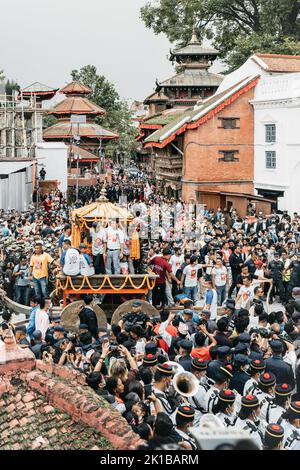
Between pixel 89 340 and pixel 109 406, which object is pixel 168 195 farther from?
pixel 109 406

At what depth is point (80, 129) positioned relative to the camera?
51656 millimetres

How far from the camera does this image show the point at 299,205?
29.3 m

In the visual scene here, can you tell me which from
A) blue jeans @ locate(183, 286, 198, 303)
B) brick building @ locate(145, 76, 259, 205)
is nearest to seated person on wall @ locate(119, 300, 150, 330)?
blue jeans @ locate(183, 286, 198, 303)

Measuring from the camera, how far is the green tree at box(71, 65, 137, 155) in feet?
199

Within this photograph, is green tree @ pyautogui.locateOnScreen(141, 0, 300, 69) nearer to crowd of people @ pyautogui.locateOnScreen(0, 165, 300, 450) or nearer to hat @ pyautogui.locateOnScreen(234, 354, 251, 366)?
crowd of people @ pyautogui.locateOnScreen(0, 165, 300, 450)

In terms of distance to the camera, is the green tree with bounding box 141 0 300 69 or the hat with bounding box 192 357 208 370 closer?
the hat with bounding box 192 357 208 370

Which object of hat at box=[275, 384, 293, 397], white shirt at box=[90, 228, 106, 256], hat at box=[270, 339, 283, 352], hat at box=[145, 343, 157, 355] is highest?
white shirt at box=[90, 228, 106, 256]

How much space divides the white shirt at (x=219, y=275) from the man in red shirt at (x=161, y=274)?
876mm

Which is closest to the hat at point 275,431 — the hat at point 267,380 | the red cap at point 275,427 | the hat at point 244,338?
the red cap at point 275,427

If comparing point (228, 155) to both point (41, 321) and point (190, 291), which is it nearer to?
point (190, 291)

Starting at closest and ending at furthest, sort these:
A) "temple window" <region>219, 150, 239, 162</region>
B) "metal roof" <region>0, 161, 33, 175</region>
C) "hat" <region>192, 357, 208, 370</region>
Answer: "hat" <region>192, 357, 208, 370</region> < "metal roof" <region>0, 161, 33, 175</region> < "temple window" <region>219, 150, 239, 162</region>

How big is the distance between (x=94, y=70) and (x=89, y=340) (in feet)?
176

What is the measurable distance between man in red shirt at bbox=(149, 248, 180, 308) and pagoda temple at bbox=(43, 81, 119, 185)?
108ft

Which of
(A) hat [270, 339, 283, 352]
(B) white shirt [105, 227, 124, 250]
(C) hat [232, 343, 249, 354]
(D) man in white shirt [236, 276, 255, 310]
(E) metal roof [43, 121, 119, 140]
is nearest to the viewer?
(A) hat [270, 339, 283, 352]
